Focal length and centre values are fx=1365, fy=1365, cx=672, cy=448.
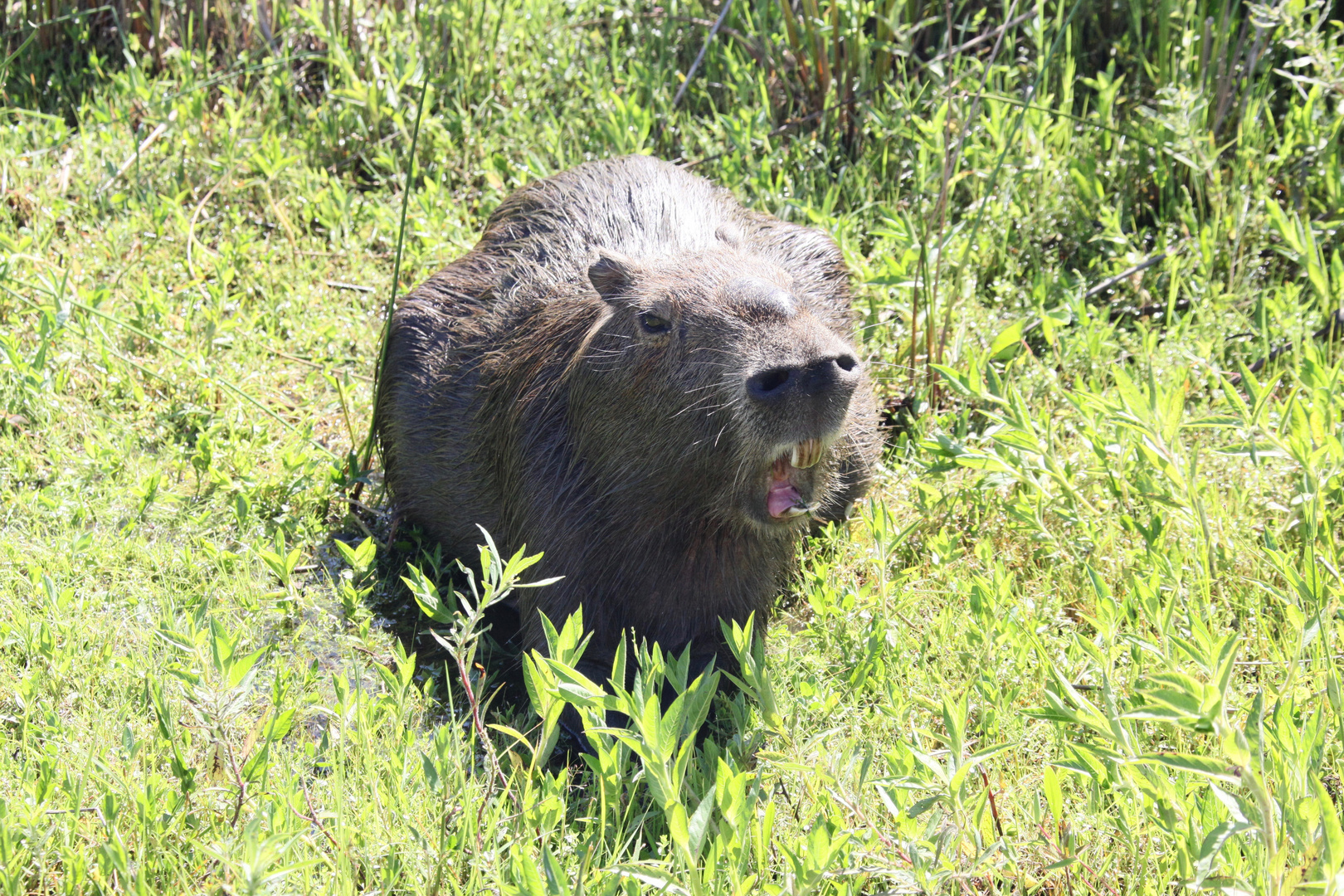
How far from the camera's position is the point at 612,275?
3.38m

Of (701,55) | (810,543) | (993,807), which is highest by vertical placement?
(701,55)

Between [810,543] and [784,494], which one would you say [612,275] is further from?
[810,543]

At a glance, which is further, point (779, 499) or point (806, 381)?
point (779, 499)

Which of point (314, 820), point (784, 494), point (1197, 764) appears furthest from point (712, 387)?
point (1197, 764)

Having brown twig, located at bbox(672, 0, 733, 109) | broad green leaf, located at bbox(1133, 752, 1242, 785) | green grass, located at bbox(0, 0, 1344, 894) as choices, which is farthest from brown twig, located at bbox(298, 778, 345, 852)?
brown twig, located at bbox(672, 0, 733, 109)

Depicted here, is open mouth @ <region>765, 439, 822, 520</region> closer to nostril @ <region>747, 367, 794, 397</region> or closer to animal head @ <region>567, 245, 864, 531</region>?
animal head @ <region>567, 245, 864, 531</region>

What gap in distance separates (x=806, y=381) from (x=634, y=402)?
0.55 m

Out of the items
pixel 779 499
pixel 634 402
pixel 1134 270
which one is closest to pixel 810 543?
pixel 779 499

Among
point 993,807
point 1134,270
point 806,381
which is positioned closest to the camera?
point 993,807

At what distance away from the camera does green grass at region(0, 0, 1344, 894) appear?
8.35ft

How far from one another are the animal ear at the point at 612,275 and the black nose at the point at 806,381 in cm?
59

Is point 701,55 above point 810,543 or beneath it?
above

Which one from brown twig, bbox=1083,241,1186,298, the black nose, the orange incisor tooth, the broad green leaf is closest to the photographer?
the broad green leaf

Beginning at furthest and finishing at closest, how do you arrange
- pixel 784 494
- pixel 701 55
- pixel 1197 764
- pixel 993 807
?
pixel 701 55 → pixel 784 494 → pixel 993 807 → pixel 1197 764
